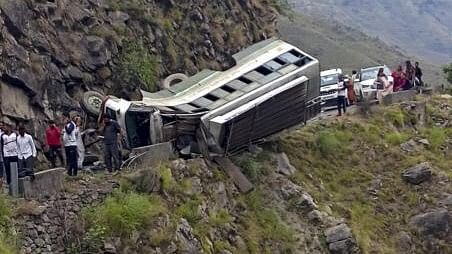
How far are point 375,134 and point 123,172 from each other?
25.6 ft

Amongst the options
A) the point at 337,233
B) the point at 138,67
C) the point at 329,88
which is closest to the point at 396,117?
the point at 329,88

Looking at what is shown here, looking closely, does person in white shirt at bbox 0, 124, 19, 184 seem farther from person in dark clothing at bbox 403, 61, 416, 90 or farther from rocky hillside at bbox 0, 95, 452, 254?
person in dark clothing at bbox 403, 61, 416, 90

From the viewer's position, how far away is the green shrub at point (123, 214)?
12.8 metres

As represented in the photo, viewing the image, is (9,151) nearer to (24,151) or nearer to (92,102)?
(24,151)

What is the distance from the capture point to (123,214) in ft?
42.3

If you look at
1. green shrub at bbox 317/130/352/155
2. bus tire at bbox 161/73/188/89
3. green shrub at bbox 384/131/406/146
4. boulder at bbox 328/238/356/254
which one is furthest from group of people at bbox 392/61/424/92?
boulder at bbox 328/238/356/254

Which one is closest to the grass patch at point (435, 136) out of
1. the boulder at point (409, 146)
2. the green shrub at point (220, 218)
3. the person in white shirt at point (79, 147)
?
the boulder at point (409, 146)

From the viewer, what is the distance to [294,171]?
17.8 meters

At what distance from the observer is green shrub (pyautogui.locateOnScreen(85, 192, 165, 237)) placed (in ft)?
41.8

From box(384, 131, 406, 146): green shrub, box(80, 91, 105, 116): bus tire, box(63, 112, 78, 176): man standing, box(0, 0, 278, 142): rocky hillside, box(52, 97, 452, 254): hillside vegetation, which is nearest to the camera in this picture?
box(52, 97, 452, 254): hillside vegetation

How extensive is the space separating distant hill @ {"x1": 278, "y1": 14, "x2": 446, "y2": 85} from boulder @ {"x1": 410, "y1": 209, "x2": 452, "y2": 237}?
84476 mm

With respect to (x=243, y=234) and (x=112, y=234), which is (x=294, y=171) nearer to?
(x=243, y=234)

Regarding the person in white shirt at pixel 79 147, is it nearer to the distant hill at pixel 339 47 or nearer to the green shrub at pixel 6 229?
the green shrub at pixel 6 229

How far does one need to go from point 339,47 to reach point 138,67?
326 feet
